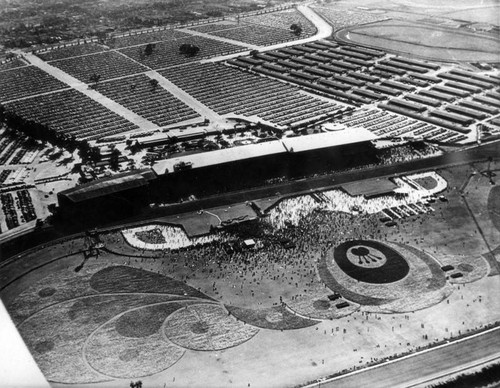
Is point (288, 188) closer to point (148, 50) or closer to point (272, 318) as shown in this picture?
point (272, 318)

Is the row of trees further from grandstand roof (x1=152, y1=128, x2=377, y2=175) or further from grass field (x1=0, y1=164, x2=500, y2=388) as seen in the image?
grass field (x1=0, y1=164, x2=500, y2=388)

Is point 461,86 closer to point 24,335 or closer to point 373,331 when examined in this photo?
point 373,331

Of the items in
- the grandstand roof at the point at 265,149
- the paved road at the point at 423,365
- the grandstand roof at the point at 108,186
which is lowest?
the paved road at the point at 423,365

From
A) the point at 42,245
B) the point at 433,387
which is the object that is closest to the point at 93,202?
the point at 42,245

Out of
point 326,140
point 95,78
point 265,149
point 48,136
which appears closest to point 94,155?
point 48,136

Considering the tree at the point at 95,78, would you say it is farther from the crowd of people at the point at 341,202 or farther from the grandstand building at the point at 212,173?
the crowd of people at the point at 341,202

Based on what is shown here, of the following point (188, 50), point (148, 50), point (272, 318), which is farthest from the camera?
point (148, 50)

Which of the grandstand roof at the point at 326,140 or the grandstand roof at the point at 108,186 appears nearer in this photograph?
the grandstand roof at the point at 108,186

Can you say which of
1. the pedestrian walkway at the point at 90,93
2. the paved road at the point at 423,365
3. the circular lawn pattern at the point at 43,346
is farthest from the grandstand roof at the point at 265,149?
the paved road at the point at 423,365
